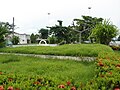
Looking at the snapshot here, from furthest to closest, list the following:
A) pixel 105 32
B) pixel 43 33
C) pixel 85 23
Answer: pixel 43 33
pixel 85 23
pixel 105 32

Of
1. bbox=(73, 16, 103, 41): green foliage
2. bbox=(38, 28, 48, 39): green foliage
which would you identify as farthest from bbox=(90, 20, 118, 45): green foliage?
bbox=(38, 28, 48, 39): green foliage

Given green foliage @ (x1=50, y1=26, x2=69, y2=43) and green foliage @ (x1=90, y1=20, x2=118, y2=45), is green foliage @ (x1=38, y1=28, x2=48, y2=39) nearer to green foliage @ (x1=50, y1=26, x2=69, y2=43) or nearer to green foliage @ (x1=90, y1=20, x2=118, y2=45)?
green foliage @ (x1=50, y1=26, x2=69, y2=43)

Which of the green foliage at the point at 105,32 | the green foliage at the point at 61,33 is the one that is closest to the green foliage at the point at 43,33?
the green foliage at the point at 61,33

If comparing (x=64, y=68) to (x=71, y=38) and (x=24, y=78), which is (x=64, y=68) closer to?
(x=24, y=78)

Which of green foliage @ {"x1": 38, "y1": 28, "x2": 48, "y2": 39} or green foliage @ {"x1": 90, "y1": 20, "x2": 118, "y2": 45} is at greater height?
green foliage @ {"x1": 38, "y1": 28, "x2": 48, "y2": 39}

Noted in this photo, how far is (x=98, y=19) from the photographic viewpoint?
47.3 metres

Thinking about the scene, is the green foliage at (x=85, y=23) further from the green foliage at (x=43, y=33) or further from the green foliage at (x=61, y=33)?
the green foliage at (x=43, y=33)

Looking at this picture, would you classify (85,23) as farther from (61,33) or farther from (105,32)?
(105,32)

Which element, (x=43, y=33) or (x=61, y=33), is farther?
(x=43, y=33)

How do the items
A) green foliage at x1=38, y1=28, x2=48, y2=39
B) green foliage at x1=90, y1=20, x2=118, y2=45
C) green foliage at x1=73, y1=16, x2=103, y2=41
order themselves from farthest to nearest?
green foliage at x1=38, y1=28, x2=48, y2=39 < green foliage at x1=73, y1=16, x2=103, y2=41 < green foliage at x1=90, y1=20, x2=118, y2=45

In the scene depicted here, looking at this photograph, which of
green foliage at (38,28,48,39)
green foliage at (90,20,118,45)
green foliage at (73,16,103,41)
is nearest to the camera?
green foliage at (90,20,118,45)

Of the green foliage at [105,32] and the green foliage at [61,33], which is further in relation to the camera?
the green foliage at [61,33]

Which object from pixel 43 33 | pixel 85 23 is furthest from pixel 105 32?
pixel 43 33

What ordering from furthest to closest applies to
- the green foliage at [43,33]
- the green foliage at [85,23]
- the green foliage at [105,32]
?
the green foliage at [43,33] → the green foliage at [85,23] → the green foliage at [105,32]
